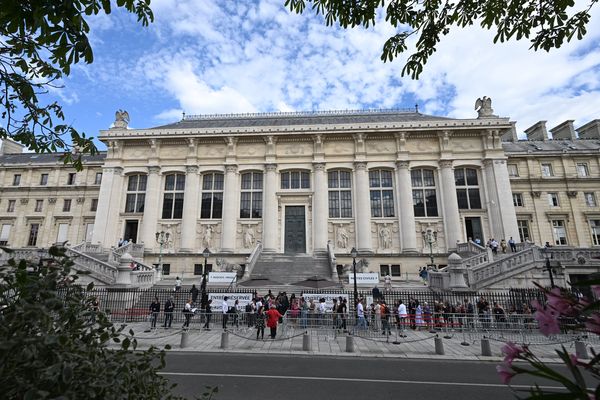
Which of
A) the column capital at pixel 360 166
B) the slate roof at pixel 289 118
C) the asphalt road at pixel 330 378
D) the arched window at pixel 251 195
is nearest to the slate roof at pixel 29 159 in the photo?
the slate roof at pixel 289 118

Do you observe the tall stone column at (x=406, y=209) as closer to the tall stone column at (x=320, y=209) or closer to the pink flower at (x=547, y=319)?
the tall stone column at (x=320, y=209)

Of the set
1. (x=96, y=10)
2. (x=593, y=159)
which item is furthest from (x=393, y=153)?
(x=96, y=10)

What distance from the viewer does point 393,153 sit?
3384cm

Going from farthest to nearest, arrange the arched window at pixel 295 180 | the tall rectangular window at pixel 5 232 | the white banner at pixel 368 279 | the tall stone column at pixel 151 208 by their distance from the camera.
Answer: the tall rectangular window at pixel 5 232 → the arched window at pixel 295 180 → the tall stone column at pixel 151 208 → the white banner at pixel 368 279

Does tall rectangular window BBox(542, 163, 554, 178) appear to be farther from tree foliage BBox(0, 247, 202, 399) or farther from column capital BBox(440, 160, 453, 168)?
tree foliage BBox(0, 247, 202, 399)

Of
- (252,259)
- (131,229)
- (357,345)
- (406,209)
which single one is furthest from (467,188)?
(131,229)

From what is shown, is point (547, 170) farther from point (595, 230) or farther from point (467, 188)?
point (467, 188)

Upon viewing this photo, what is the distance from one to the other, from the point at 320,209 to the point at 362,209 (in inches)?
167

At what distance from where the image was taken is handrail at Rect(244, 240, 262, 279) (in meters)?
25.5

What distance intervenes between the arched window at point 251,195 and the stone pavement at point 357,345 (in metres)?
19.2

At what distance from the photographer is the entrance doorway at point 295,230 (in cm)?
3266

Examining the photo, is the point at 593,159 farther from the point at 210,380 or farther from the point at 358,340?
the point at 210,380

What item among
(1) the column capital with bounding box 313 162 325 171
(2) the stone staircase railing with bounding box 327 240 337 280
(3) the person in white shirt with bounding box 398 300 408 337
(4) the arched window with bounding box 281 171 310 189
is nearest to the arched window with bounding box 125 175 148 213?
(4) the arched window with bounding box 281 171 310 189

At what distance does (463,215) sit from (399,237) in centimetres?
696
